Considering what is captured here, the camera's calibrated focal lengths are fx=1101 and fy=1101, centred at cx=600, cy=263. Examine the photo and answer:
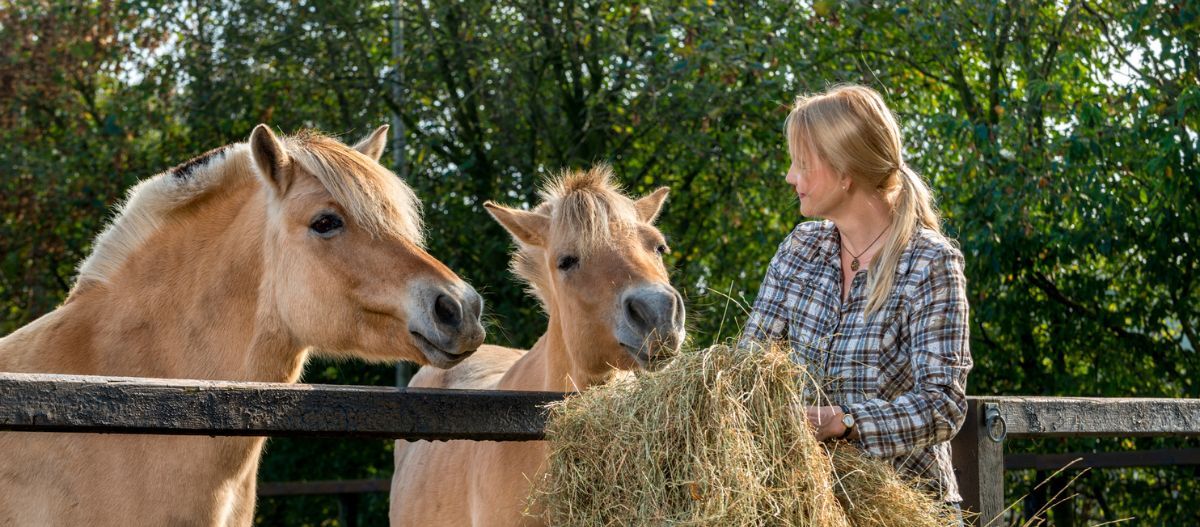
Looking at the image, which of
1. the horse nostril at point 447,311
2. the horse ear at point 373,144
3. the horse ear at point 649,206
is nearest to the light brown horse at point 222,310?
the horse nostril at point 447,311

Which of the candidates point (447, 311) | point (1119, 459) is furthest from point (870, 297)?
point (1119, 459)

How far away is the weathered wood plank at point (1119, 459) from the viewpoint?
6469 mm

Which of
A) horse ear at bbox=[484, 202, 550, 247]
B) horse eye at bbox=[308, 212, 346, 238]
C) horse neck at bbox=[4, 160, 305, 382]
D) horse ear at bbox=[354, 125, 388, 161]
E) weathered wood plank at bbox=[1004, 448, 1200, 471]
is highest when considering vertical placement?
horse ear at bbox=[354, 125, 388, 161]

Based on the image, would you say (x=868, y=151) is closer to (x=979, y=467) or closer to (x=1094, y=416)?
(x=979, y=467)

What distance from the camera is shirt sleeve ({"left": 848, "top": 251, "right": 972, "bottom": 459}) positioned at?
2383 millimetres

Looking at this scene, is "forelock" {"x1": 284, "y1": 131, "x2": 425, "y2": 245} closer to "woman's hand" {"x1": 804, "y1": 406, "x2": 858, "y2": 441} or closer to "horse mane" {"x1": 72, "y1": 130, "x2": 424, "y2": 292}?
"horse mane" {"x1": 72, "y1": 130, "x2": 424, "y2": 292}

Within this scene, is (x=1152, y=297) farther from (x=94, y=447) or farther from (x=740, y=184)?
(x=94, y=447)

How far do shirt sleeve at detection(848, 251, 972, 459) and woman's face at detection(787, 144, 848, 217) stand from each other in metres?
0.30

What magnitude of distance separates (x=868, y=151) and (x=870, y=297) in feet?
1.17

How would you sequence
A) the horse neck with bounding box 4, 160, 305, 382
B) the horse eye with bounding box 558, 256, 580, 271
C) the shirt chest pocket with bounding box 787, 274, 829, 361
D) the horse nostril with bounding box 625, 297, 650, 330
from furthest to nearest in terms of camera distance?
the horse eye with bounding box 558, 256, 580, 271, the horse nostril with bounding box 625, 297, 650, 330, the horse neck with bounding box 4, 160, 305, 382, the shirt chest pocket with bounding box 787, 274, 829, 361

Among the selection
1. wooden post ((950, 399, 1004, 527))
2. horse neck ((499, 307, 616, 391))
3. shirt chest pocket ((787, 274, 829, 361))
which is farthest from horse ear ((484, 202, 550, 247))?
wooden post ((950, 399, 1004, 527))

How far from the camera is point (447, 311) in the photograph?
3312mm

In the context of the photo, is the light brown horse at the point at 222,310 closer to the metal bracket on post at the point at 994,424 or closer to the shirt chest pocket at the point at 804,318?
the shirt chest pocket at the point at 804,318

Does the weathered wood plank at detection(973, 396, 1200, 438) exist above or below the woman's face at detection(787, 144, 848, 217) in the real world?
below
